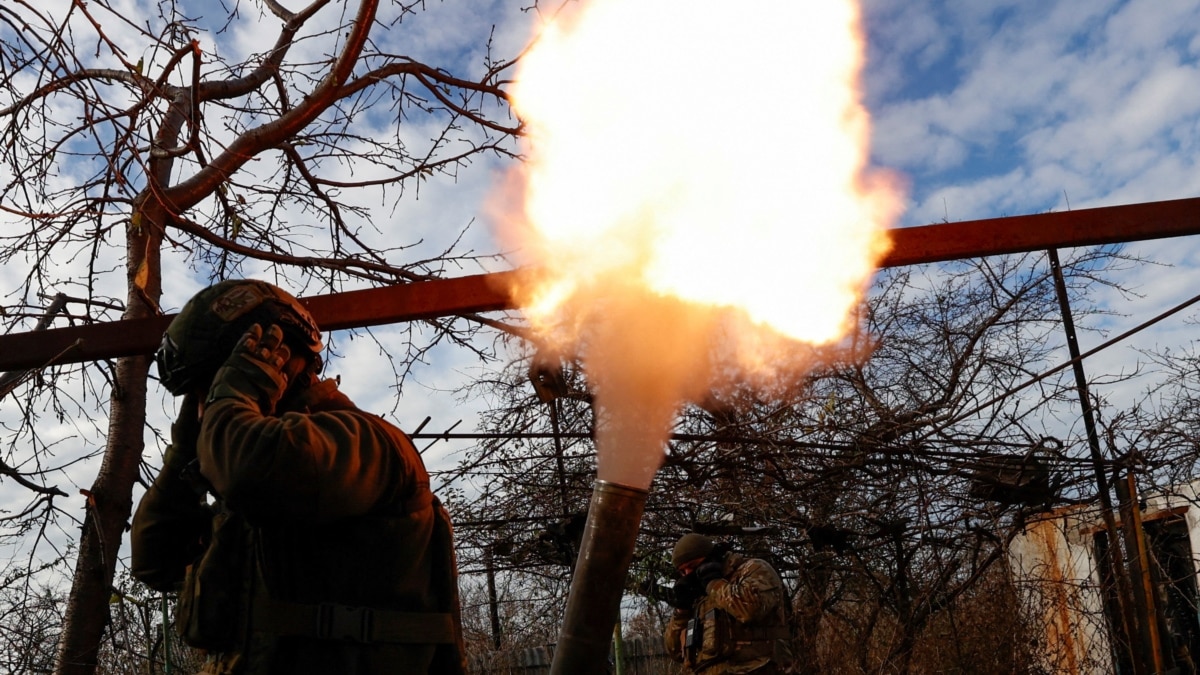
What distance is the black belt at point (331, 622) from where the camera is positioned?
94.9 inches

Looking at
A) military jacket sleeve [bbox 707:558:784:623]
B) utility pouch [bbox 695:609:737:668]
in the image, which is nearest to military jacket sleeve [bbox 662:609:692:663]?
utility pouch [bbox 695:609:737:668]

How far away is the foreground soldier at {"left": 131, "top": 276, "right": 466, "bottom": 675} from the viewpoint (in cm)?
237

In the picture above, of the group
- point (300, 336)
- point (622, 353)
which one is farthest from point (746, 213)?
point (300, 336)

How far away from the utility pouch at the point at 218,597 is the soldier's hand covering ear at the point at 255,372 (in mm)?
328

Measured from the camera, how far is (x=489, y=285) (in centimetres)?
437

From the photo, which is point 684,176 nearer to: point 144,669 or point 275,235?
point 275,235

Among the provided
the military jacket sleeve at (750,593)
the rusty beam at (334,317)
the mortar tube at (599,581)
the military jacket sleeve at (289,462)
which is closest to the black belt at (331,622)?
the military jacket sleeve at (289,462)

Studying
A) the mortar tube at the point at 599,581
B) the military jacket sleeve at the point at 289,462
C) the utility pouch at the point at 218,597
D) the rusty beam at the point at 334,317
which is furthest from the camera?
the rusty beam at the point at 334,317

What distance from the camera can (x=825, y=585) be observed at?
10.6 meters

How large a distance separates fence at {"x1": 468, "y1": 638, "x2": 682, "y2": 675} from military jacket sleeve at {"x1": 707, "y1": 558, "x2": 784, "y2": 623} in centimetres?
626

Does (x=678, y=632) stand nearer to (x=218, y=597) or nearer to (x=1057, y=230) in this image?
(x=1057, y=230)

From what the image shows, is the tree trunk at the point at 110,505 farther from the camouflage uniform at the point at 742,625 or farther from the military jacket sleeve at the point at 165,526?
the camouflage uniform at the point at 742,625

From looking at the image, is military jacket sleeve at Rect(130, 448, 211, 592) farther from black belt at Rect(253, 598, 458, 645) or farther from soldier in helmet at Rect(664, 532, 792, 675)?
soldier in helmet at Rect(664, 532, 792, 675)

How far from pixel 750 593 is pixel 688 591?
77 cm
